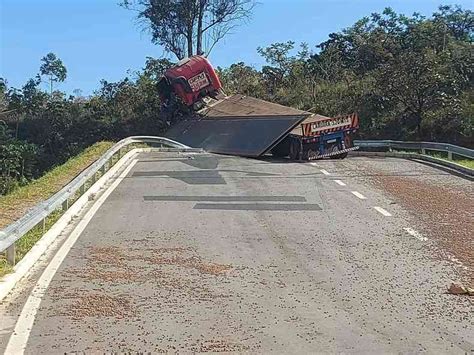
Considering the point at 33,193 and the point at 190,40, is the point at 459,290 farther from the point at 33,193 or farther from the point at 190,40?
the point at 190,40

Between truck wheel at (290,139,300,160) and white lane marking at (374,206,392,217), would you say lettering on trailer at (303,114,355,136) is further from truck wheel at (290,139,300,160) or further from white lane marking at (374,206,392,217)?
white lane marking at (374,206,392,217)

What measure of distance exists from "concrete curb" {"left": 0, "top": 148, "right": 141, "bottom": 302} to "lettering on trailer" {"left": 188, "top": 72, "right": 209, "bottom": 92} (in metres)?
15.1

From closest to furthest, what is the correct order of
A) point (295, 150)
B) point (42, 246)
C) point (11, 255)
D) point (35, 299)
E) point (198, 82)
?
point (35, 299)
point (11, 255)
point (42, 246)
point (295, 150)
point (198, 82)

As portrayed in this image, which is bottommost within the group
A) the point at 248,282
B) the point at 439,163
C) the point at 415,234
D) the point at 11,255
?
the point at 439,163

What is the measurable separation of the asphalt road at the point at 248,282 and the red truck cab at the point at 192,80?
16.5 m

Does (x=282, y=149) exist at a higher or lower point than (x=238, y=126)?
lower

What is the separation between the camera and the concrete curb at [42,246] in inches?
302

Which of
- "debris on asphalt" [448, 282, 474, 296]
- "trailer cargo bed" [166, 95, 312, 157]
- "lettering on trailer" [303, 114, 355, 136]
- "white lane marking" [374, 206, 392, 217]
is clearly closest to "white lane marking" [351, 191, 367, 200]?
"white lane marking" [374, 206, 392, 217]

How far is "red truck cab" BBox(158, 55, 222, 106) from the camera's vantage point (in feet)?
102

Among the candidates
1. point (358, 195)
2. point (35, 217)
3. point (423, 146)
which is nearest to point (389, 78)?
point (423, 146)

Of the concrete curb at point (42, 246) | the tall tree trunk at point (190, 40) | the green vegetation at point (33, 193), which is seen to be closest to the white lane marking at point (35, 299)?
the concrete curb at point (42, 246)

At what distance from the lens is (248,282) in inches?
323

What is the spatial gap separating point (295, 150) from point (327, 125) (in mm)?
1402

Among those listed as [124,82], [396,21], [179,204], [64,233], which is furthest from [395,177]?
[396,21]
